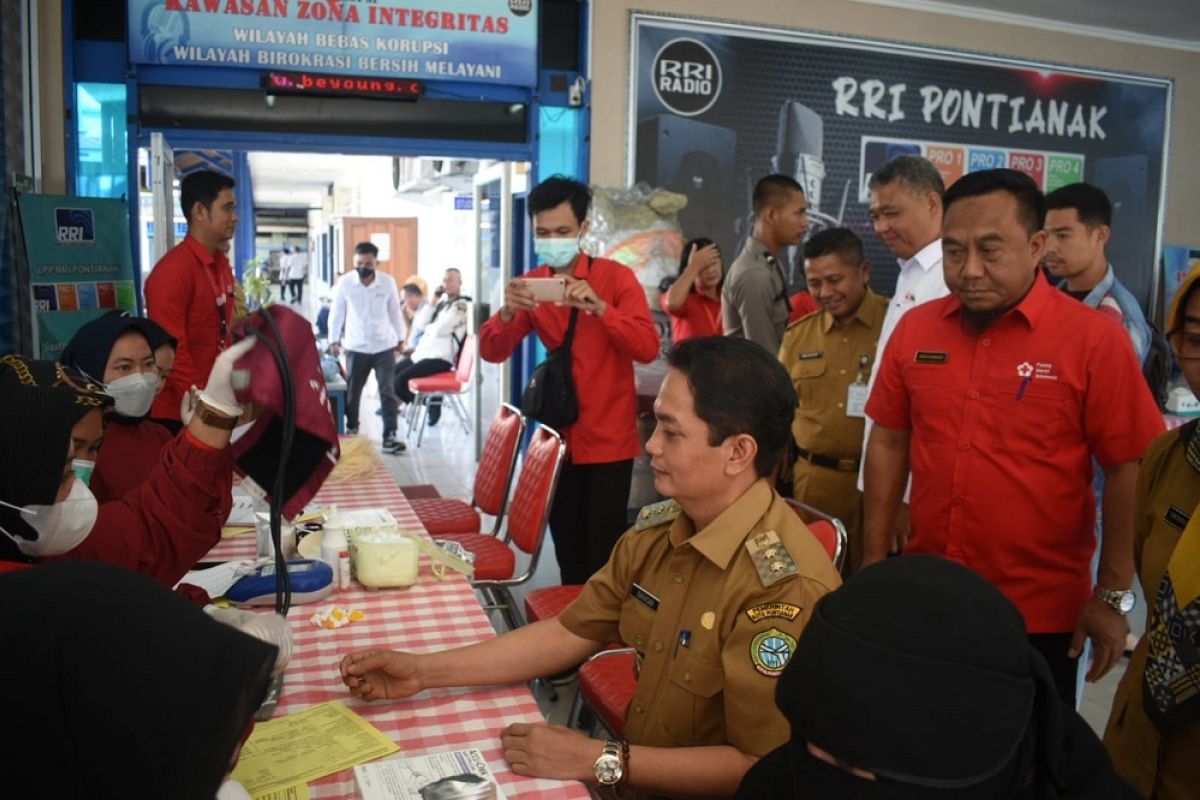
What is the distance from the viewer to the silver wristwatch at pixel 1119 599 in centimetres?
196

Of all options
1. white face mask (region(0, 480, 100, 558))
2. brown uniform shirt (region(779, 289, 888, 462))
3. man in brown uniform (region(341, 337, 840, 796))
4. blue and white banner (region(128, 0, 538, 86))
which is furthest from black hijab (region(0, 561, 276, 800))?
blue and white banner (region(128, 0, 538, 86))

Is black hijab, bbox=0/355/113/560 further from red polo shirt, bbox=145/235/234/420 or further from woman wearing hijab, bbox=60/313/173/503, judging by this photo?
red polo shirt, bbox=145/235/234/420

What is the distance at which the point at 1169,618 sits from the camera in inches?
55.5

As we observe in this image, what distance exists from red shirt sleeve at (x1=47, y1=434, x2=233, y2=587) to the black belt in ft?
7.00

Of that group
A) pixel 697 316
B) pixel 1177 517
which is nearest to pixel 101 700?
pixel 1177 517

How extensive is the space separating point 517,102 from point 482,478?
282cm

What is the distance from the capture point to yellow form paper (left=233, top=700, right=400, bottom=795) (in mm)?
1316

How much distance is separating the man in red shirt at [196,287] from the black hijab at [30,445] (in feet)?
7.67

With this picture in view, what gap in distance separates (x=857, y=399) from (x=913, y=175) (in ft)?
2.51

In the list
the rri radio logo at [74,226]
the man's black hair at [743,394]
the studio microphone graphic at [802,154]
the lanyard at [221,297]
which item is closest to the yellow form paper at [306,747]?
the man's black hair at [743,394]

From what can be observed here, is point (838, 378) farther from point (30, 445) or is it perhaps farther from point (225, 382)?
point (30, 445)

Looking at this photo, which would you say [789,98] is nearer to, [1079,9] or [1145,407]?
[1079,9]

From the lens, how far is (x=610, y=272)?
338cm

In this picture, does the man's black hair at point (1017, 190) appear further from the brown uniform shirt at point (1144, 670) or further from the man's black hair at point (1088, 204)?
the man's black hair at point (1088, 204)
